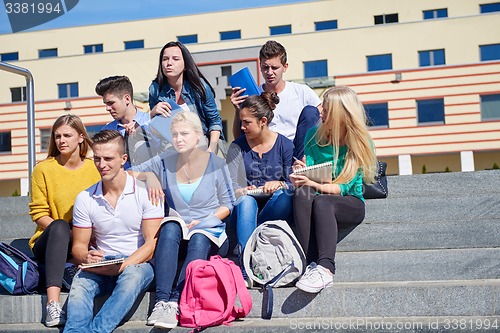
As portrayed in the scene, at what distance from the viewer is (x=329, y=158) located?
405 cm

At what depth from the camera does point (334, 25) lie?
3036 centimetres

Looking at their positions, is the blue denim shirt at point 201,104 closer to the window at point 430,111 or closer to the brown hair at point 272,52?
the brown hair at point 272,52

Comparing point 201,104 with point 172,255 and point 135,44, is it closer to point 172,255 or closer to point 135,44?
point 172,255

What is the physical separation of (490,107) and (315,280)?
20.6m

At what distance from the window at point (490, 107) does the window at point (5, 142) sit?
15.4 metres

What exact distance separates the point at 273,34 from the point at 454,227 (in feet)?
A: 91.3

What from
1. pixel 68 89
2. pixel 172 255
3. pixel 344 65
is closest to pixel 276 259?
pixel 172 255

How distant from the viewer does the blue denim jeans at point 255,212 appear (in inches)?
149

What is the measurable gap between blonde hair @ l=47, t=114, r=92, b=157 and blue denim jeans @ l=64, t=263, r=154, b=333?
0.92 metres

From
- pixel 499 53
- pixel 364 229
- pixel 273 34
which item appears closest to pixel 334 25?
pixel 273 34

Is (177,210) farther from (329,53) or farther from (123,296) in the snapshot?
(329,53)

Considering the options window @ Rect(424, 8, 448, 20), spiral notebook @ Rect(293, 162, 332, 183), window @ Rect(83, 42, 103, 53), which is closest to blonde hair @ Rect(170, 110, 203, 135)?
spiral notebook @ Rect(293, 162, 332, 183)

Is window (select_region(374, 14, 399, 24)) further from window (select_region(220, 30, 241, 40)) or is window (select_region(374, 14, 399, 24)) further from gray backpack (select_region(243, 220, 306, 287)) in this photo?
gray backpack (select_region(243, 220, 306, 287))

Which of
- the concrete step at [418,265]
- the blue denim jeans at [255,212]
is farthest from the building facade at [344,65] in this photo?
the concrete step at [418,265]
